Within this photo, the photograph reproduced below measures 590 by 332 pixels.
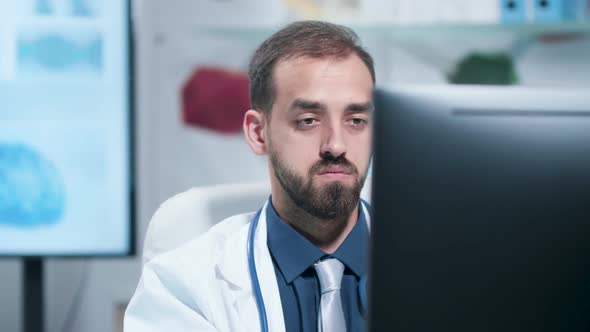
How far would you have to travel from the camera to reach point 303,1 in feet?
6.73

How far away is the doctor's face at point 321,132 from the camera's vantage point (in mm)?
935

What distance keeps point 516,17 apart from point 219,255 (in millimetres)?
1244

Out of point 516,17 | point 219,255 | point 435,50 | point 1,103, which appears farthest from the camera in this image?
point 435,50

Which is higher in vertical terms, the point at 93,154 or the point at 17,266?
the point at 93,154

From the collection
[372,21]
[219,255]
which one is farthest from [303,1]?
[219,255]

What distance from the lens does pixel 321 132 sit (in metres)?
1.00

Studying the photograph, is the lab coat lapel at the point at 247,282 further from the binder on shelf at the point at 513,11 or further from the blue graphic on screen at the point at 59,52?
the binder on shelf at the point at 513,11

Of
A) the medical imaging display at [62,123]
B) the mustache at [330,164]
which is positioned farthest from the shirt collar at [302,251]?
the medical imaging display at [62,123]

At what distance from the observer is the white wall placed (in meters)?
2.11

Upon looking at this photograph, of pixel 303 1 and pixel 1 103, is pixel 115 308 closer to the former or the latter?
pixel 1 103

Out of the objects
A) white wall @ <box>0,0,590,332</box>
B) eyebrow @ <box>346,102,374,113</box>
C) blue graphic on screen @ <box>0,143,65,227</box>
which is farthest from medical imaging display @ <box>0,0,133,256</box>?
eyebrow @ <box>346,102,374,113</box>

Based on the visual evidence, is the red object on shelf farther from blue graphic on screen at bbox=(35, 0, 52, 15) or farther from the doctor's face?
the doctor's face

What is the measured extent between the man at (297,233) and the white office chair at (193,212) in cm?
10

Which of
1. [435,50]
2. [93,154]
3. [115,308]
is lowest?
[115,308]
